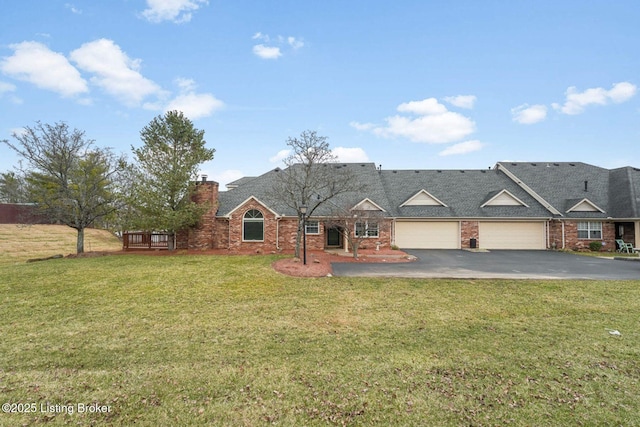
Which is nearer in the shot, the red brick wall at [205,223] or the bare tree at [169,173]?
the bare tree at [169,173]

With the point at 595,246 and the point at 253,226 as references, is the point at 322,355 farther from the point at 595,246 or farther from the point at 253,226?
the point at 595,246

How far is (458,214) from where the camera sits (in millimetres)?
20938

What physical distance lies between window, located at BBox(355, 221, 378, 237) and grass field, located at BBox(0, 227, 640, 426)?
796cm

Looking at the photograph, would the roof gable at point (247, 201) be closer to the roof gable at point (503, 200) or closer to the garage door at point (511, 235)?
the garage door at point (511, 235)

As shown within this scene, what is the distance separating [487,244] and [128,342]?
22403 mm

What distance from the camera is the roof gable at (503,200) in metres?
21.2

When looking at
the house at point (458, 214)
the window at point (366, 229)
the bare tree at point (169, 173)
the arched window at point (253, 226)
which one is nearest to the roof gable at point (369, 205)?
the house at point (458, 214)

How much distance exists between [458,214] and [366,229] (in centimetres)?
865

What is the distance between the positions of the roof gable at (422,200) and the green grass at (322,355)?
1323cm

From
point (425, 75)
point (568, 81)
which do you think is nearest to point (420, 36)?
point (425, 75)

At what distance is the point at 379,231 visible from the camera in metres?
19.0

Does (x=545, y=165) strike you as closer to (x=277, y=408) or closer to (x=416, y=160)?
(x=416, y=160)

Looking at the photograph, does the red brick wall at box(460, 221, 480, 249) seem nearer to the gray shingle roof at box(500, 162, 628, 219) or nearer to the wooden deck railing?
the gray shingle roof at box(500, 162, 628, 219)

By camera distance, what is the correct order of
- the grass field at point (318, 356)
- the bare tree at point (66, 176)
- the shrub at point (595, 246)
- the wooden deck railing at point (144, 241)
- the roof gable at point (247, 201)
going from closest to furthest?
the grass field at point (318, 356) → the bare tree at point (66, 176) → the roof gable at point (247, 201) → the wooden deck railing at point (144, 241) → the shrub at point (595, 246)
